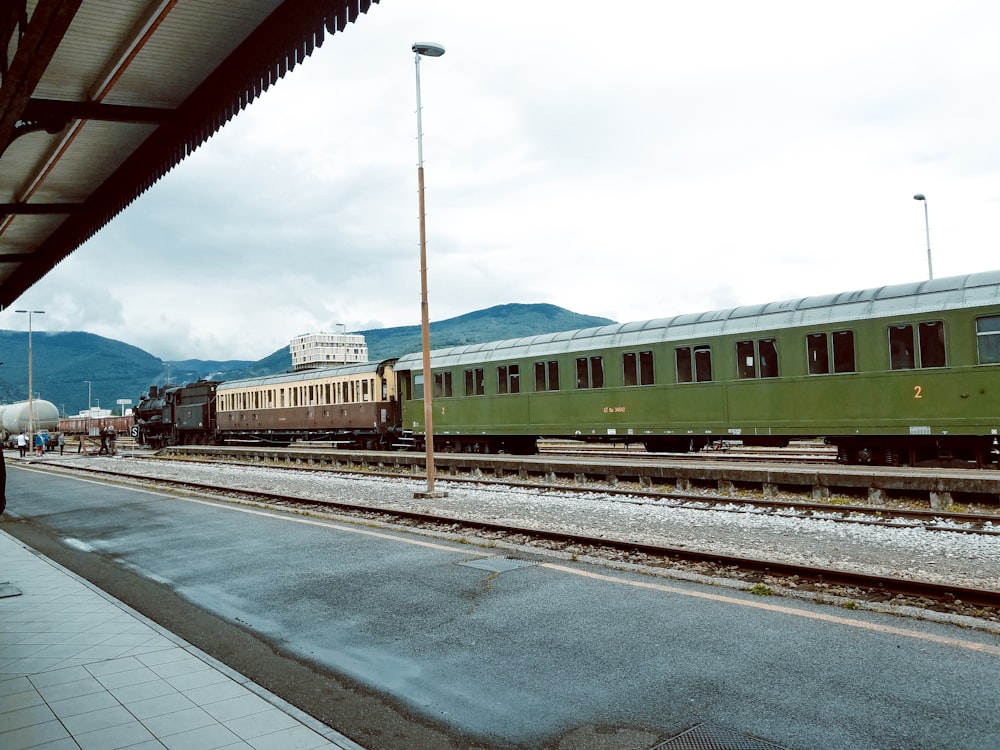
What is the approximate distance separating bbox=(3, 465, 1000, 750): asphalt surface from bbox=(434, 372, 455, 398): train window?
1683cm

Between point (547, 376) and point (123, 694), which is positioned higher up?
point (547, 376)

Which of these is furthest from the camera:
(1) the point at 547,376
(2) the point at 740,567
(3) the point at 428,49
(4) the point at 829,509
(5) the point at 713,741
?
(1) the point at 547,376

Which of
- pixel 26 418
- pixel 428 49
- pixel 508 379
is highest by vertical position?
pixel 428 49

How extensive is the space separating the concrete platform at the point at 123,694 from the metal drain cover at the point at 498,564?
Result: 3463 mm

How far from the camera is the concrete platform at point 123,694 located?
4316mm

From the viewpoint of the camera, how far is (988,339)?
46.4 ft

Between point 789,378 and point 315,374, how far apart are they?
74.4ft

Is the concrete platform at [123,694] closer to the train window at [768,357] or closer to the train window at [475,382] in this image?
the train window at [768,357]

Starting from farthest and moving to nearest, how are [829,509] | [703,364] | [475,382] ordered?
[475,382] → [703,364] → [829,509]

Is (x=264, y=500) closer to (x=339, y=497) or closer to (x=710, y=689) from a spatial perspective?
(x=339, y=497)

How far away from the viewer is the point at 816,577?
300 inches

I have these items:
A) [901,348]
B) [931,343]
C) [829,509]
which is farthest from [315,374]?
[829,509]

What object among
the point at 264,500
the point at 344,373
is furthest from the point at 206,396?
the point at 264,500

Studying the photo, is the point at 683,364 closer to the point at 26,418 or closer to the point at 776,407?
the point at 776,407
